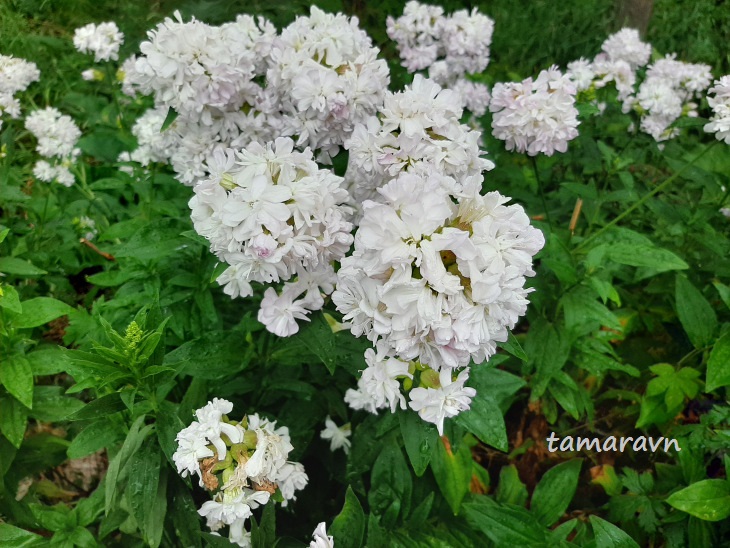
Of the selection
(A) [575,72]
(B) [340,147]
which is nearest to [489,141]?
(A) [575,72]

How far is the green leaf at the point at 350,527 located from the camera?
6.05ft

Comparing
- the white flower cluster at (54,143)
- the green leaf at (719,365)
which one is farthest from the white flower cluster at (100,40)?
the green leaf at (719,365)

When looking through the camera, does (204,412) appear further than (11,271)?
No

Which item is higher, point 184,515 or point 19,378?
point 19,378

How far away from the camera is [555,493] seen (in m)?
2.38

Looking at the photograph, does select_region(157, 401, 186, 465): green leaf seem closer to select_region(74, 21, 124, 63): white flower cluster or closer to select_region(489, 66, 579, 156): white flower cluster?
select_region(489, 66, 579, 156): white flower cluster

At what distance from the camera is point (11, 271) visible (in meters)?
2.29

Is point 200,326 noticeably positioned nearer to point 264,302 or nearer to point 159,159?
point 264,302

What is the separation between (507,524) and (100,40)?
3.00 meters

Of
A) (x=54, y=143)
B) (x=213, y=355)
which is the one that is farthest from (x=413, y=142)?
(x=54, y=143)

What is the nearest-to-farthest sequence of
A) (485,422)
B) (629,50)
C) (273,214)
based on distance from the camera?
(273,214) → (485,422) → (629,50)

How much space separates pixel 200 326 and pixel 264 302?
2.20 ft

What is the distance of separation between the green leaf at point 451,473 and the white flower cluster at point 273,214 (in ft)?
3.17

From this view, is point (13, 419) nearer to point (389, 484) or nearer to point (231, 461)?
point (231, 461)
